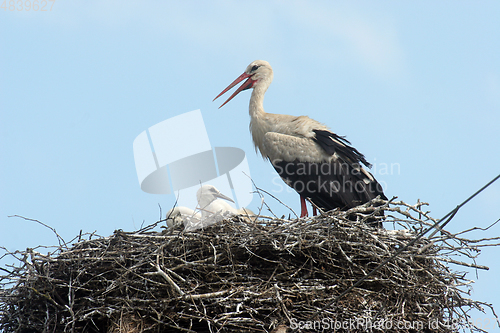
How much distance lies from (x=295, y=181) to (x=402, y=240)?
1.67 metres

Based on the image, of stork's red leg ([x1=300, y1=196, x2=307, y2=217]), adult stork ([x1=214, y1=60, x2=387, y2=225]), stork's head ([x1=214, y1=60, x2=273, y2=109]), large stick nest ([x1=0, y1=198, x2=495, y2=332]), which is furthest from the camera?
stork's head ([x1=214, y1=60, x2=273, y2=109])

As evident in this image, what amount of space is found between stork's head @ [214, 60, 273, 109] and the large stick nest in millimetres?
2871

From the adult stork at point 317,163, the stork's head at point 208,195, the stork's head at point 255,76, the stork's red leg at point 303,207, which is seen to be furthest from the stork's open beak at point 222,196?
the stork's head at point 255,76

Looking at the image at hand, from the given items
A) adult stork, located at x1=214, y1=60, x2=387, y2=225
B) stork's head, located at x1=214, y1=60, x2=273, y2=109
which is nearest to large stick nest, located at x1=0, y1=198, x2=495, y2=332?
adult stork, located at x1=214, y1=60, x2=387, y2=225

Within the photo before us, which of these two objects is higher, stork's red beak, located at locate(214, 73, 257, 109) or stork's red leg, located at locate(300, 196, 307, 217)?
stork's red beak, located at locate(214, 73, 257, 109)

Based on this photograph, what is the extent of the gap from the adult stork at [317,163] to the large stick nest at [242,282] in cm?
122

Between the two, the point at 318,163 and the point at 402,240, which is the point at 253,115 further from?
the point at 402,240

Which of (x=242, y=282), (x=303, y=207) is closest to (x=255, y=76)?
(x=303, y=207)

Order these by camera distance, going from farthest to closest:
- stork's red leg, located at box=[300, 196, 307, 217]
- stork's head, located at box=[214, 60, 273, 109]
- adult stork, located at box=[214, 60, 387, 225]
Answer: stork's head, located at box=[214, 60, 273, 109], stork's red leg, located at box=[300, 196, 307, 217], adult stork, located at box=[214, 60, 387, 225]

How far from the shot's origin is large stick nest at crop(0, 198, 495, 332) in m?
4.36

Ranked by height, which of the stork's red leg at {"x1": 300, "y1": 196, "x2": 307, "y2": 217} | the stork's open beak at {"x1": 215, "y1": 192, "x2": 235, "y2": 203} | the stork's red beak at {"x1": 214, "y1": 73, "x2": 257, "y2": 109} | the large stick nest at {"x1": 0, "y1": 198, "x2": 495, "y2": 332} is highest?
the stork's red beak at {"x1": 214, "y1": 73, "x2": 257, "y2": 109}

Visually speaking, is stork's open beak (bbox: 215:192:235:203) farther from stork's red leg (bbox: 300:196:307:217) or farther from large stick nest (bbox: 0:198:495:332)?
large stick nest (bbox: 0:198:495:332)

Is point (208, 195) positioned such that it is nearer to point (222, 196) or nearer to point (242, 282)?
point (222, 196)

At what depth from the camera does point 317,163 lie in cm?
617
